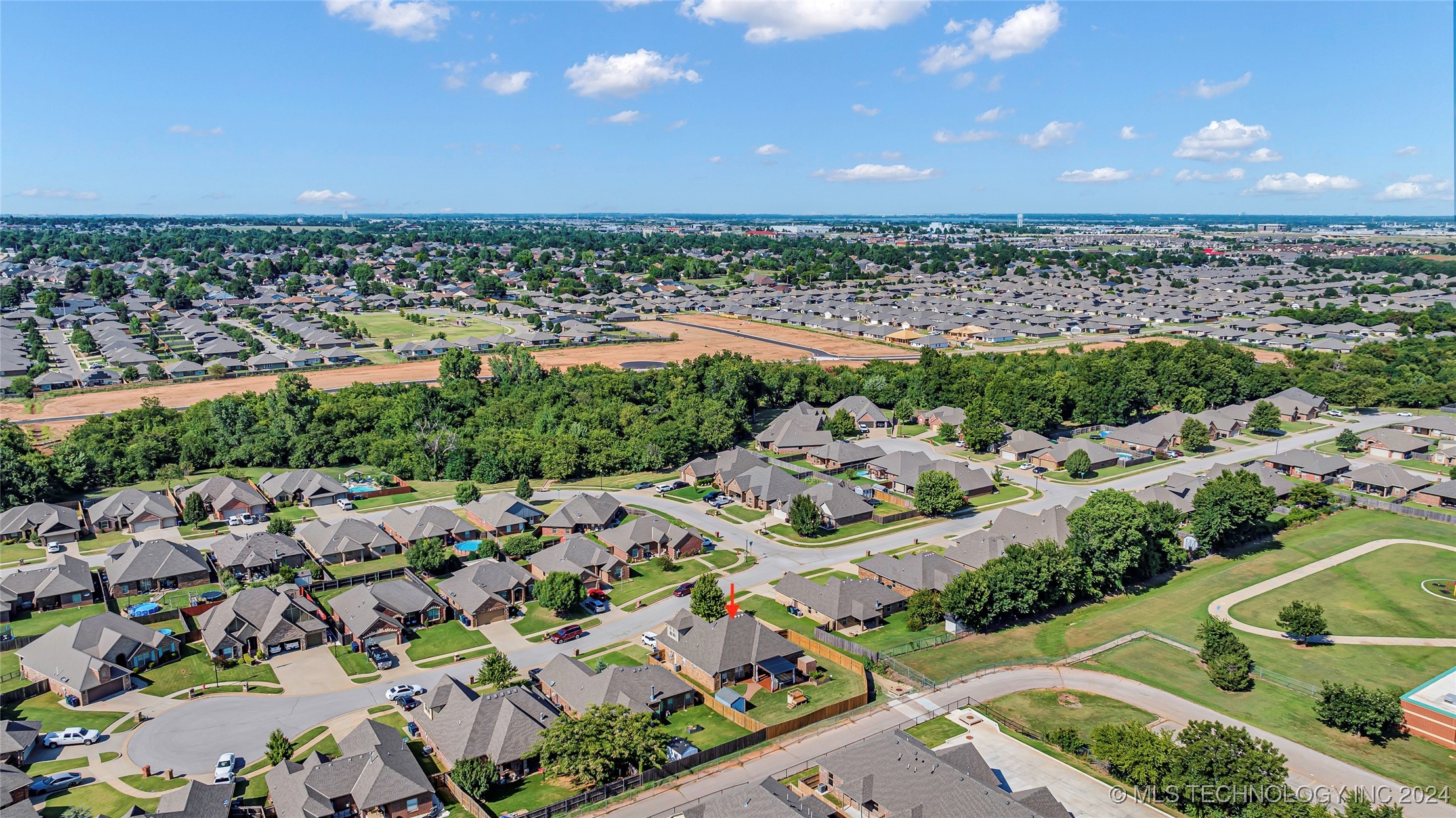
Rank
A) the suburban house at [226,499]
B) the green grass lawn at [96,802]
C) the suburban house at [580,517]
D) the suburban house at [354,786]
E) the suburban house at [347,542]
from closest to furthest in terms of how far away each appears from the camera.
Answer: the suburban house at [354,786] → the green grass lawn at [96,802] → the suburban house at [347,542] → the suburban house at [580,517] → the suburban house at [226,499]

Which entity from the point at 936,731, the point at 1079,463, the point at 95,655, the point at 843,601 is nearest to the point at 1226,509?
the point at 1079,463

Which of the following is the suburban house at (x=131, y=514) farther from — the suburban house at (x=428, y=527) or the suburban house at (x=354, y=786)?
the suburban house at (x=354, y=786)

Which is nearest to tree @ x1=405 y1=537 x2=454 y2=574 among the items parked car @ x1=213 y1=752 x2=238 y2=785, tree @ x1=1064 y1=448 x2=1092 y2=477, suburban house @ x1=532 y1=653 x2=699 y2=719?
suburban house @ x1=532 y1=653 x2=699 y2=719

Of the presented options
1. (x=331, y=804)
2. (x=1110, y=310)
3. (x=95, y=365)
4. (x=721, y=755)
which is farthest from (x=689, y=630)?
(x=1110, y=310)

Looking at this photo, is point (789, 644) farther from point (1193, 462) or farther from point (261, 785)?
point (1193, 462)

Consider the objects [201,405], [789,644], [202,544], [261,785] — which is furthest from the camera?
[201,405]

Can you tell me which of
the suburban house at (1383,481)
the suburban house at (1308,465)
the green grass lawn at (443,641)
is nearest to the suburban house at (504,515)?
the green grass lawn at (443,641)
